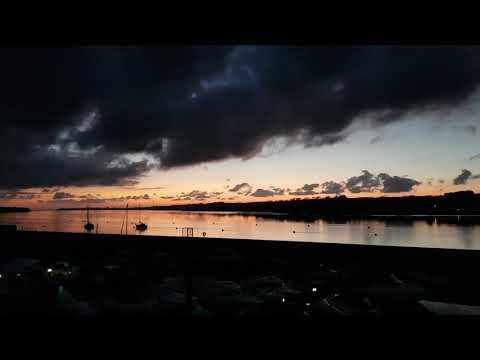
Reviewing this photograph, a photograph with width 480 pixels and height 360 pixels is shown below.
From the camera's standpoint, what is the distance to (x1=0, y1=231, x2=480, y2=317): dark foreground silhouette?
4.01 metres

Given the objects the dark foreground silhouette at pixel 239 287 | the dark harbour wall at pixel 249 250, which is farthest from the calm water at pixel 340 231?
the dark foreground silhouette at pixel 239 287

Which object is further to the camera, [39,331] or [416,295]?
[416,295]

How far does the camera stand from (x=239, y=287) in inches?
223

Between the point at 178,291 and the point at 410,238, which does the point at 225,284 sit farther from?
the point at 410,238

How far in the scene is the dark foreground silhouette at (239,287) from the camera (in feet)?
13.1

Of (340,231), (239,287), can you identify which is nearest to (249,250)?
(239,287)

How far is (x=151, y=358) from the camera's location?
3.90ft

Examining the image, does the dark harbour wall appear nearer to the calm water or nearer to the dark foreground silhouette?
the dark foreground silhouette

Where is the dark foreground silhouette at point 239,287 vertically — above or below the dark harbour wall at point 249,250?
above

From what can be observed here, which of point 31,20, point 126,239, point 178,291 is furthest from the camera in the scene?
point 126,239

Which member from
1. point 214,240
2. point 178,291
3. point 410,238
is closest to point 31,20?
point 178,291

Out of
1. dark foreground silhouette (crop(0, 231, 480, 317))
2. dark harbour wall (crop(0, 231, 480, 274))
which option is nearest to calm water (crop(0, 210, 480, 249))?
dark harbour wall (crop(0, 231, 480, 274))

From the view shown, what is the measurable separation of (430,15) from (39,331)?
2041 millimetres

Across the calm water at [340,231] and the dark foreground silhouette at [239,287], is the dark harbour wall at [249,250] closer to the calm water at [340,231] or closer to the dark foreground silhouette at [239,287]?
the dark foreground silhouette at [239,287]
